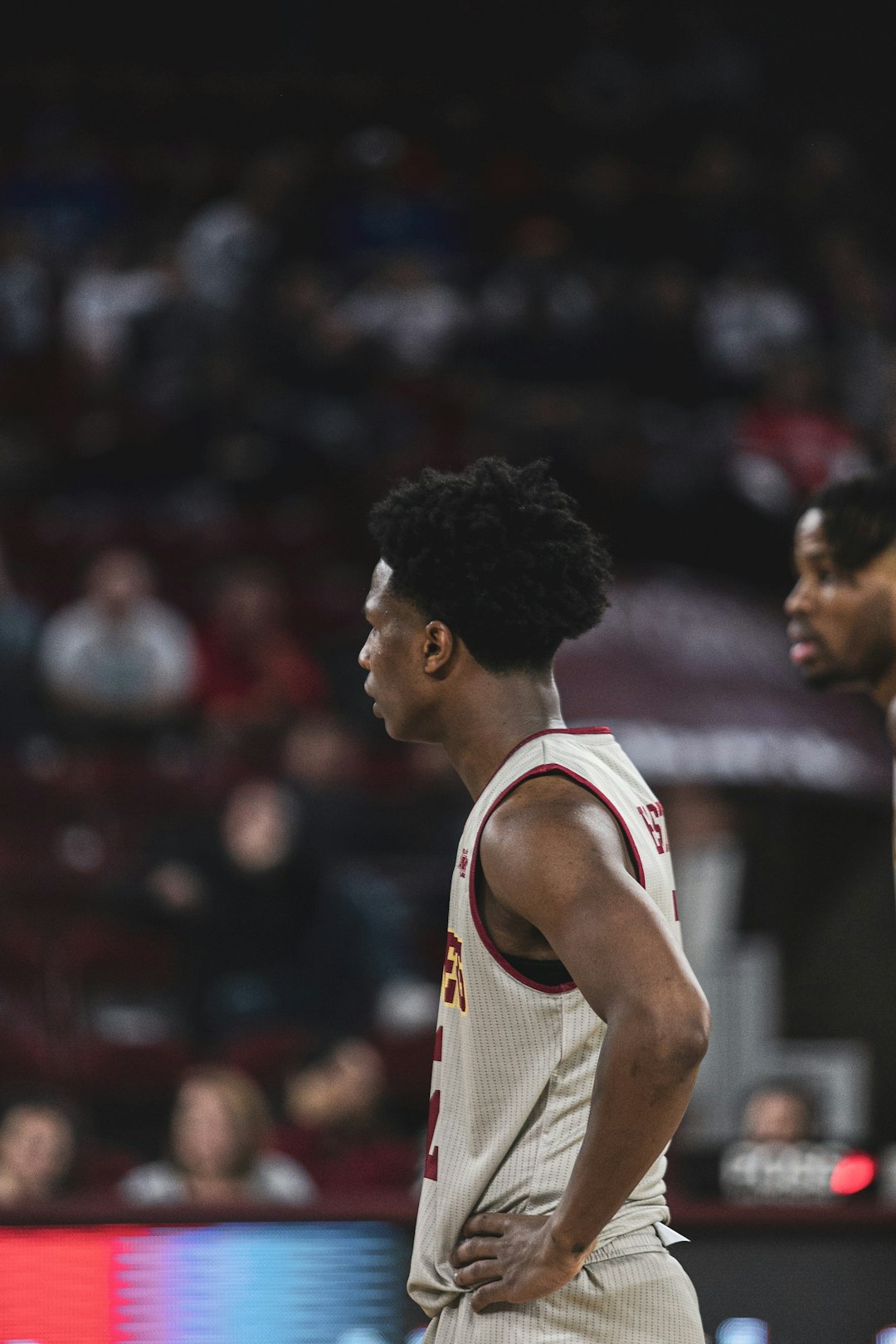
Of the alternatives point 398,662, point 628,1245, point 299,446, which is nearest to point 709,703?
point 299,446

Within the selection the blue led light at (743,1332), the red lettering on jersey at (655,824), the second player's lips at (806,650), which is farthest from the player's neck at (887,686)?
the blue led light at (743,1332)

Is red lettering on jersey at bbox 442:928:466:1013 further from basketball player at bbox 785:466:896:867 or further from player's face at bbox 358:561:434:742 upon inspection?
basketball player at bbox 785:466:896:867

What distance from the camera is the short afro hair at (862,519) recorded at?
123 inches

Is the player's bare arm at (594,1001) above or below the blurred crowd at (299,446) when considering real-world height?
below

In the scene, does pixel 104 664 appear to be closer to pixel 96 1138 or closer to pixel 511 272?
pixel 96 1138

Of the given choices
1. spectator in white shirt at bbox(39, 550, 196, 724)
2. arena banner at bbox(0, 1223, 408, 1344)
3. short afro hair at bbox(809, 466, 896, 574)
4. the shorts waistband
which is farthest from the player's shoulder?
spectator in white shirt at bbox(39, 550, 196, 724)

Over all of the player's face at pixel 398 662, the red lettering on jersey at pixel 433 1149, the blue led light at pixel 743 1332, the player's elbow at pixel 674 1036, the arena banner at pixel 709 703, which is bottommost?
the blue led light at pixel 743 1332

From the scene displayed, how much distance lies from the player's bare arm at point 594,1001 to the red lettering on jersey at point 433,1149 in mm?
107

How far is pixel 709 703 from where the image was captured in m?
7.57

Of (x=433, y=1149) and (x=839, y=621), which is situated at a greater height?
(x=839, y=621)

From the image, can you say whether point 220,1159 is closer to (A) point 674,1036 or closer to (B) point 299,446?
(A) point 674,1036

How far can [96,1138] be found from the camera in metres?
6.64

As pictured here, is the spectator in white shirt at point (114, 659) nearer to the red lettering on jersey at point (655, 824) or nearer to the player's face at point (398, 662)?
the player's face at point (398, 662)

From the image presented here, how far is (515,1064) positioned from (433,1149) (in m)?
0.19
